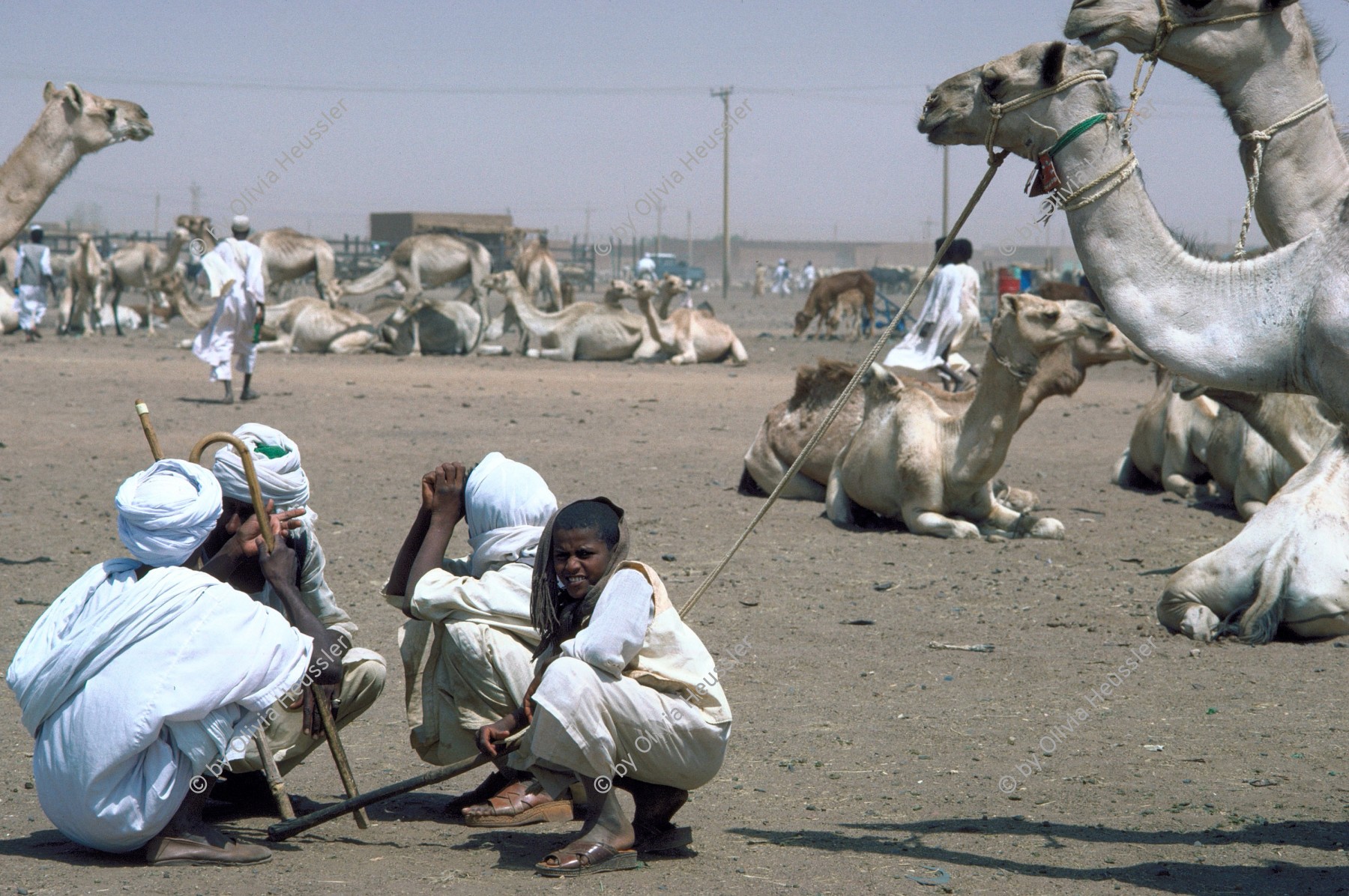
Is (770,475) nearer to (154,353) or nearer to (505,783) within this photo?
(505,783)

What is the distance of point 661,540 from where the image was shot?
8.62 meters

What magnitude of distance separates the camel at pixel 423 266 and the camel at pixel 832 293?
6659 mm

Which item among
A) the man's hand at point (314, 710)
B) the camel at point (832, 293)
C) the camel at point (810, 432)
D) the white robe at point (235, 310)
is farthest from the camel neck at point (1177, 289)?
the camel at point (832, 293)

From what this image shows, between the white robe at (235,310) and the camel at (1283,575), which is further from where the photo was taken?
the white robe at (235,310)

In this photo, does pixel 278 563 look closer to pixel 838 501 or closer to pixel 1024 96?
pixel 1024 96

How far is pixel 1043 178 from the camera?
13.1ft

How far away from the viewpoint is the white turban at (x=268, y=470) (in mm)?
4207

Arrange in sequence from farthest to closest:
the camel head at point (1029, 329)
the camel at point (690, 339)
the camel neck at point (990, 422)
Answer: the camel at point (690, 339), the camel neck at point (990, 422), the camel head at point (1029, 329)

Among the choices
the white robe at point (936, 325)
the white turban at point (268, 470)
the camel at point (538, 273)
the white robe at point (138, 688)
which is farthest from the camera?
the camel at point (538, 273)

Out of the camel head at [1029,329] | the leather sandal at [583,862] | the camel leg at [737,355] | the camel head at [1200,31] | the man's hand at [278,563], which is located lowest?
the camel leg at [737,355]

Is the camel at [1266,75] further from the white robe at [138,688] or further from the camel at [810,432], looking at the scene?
the camel at [810,432]

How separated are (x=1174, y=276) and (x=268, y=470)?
2693 millimetres

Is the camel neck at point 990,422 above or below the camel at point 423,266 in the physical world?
below

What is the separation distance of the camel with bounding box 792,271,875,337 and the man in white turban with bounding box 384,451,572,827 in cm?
2438
